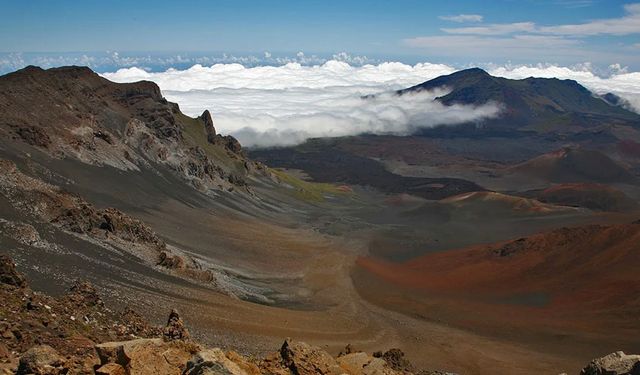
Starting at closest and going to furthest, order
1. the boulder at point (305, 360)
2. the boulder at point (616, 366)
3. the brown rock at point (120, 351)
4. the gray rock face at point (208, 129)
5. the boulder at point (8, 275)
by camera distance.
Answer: the brown rock at point (120, 351) < the boulder at point (616, 366) < the boulder at point (305, 360) < the boulder at point (8, 275) < the gray rock face at point (208, 129)

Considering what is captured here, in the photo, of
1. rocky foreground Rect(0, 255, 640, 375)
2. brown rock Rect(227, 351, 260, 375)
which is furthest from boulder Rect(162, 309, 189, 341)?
brown rock Rect(227, 351, 260, 375)

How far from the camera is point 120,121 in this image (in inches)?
4087

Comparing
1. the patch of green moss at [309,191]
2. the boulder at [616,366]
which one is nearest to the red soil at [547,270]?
the boulder at [616,366]

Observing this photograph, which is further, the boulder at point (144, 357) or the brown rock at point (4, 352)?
the brown rock at point (4, 352)

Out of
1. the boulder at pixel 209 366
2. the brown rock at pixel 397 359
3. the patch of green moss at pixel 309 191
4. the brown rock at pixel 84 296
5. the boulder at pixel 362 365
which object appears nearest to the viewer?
the boulder at pixel 209 366

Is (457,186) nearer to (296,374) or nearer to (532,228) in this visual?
(532,228)

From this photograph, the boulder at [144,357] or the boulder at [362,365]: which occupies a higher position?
the boulder at [144,357]

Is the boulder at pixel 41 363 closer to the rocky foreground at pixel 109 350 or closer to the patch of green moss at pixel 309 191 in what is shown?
the rocky foreground at pixel 109 350

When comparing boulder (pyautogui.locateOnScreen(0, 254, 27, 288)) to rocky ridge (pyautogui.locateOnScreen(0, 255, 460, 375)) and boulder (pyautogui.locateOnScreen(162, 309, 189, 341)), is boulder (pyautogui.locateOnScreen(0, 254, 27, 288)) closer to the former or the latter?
rocky ridge (pyautogui.locateOnScreen(0, 255, 460, 375))

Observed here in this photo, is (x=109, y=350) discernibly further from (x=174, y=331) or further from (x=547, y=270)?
(x=547, y=270)

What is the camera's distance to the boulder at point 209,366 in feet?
47.2

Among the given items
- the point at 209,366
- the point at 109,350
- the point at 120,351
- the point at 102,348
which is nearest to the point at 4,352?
the point at 102,348

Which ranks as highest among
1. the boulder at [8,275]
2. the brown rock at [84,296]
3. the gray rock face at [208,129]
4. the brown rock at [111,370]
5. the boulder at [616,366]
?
the gray rock face at [208,129]

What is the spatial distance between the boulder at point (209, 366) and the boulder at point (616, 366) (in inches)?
550
